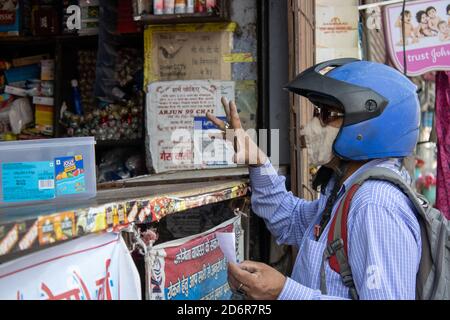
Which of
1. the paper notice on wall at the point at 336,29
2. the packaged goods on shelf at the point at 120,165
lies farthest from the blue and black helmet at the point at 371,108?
the packaged goods on shelf at the point at 120,165

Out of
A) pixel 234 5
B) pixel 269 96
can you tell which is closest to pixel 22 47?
pixel 234 5

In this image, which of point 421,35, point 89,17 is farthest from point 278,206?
point 89,17

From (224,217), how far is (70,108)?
93.2 inches

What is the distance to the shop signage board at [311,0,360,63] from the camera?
392 cm

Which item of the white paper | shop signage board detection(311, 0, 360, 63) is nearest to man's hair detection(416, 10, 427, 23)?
shop signage board detection(311, 0, 360, 63)

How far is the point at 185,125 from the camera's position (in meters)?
4.17

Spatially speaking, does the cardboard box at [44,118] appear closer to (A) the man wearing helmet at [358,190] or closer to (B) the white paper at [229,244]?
(A) the man wearing helmet at [358,190]

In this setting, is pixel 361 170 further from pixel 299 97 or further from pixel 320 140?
pixel 299 97

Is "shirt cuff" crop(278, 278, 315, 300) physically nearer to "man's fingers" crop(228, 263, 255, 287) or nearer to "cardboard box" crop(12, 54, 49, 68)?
"man's fingers" crop(228, 263, 255, 287)

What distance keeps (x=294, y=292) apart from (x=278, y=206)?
3.09 feet

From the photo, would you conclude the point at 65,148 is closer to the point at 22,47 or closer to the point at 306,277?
the point at 306,277

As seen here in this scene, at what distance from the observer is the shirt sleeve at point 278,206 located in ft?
9.74

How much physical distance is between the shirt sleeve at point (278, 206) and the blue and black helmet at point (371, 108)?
62 centimetres
